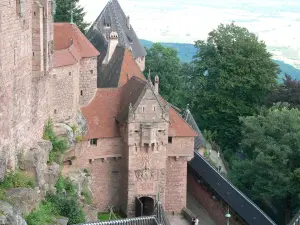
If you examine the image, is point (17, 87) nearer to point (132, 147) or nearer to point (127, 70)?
point (132, 147)

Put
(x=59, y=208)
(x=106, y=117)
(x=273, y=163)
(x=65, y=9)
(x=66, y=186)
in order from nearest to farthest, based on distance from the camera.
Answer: (x=59, y=208) < (x=66, y=186) < (x=106, y=117) < (x=273, y=163) < (x=65, y=9)

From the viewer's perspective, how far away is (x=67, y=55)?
3353cm

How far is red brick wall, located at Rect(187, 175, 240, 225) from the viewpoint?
3832cm

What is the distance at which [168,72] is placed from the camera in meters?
60.2

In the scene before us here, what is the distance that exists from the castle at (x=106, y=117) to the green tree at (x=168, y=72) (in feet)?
60.3

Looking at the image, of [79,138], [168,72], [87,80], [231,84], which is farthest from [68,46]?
[168,72]

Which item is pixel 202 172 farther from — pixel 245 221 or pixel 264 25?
pixel 264 25

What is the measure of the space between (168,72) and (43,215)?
34298mm

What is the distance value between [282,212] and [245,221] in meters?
6.75

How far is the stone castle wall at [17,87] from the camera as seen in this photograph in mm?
26156

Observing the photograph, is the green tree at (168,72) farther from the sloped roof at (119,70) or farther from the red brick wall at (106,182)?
the red brick wall at (106,182)

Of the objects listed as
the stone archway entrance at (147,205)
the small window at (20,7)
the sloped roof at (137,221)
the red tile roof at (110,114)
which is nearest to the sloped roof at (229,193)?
the red tile roof at (110,114)

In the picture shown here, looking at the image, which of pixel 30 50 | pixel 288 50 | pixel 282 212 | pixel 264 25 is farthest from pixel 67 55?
pixel 264 25

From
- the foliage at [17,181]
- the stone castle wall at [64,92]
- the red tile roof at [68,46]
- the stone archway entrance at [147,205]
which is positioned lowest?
the stone archway entrance at [147,205]
